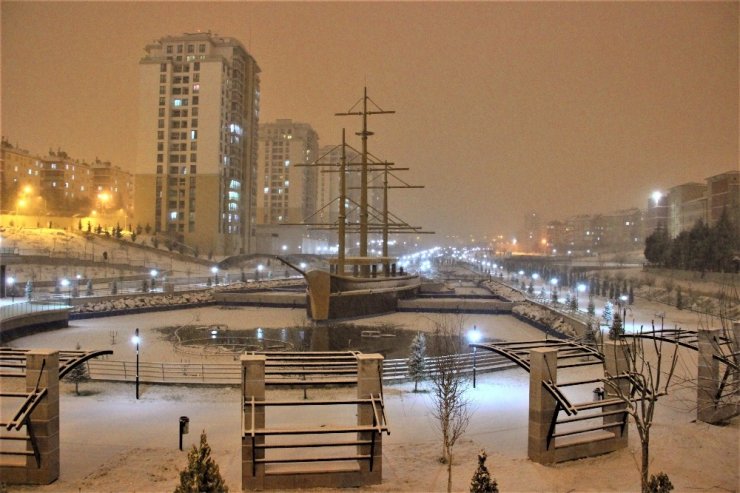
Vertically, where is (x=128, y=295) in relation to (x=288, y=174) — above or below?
below

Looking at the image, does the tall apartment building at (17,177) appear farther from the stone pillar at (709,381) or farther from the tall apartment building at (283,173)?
the stone pillar at (709,381)

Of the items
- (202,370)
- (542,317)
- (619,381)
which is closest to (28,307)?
(202,370)

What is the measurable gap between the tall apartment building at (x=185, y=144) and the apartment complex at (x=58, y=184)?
17.9 metres

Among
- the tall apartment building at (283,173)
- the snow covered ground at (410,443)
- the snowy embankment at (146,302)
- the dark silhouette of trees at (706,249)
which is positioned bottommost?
the snow covered ground at (410,443)

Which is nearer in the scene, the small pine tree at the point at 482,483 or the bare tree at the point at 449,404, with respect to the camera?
the small pine tree at the point at 482,483

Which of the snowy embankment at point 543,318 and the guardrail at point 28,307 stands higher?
the guardrail at point 28,307

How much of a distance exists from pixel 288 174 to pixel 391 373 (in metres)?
114

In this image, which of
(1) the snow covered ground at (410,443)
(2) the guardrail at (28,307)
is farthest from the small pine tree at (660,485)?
(2) the guardrail at (28,307)

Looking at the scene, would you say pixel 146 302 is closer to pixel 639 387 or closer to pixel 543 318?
pixel 543 318

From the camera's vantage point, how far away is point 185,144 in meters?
74.6

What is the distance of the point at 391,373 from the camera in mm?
17578

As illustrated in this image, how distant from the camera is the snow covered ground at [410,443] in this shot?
30.5 feet

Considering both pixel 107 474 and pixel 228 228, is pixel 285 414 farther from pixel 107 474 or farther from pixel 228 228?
pixel 228 228

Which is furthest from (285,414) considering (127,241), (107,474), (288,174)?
(288,174)
